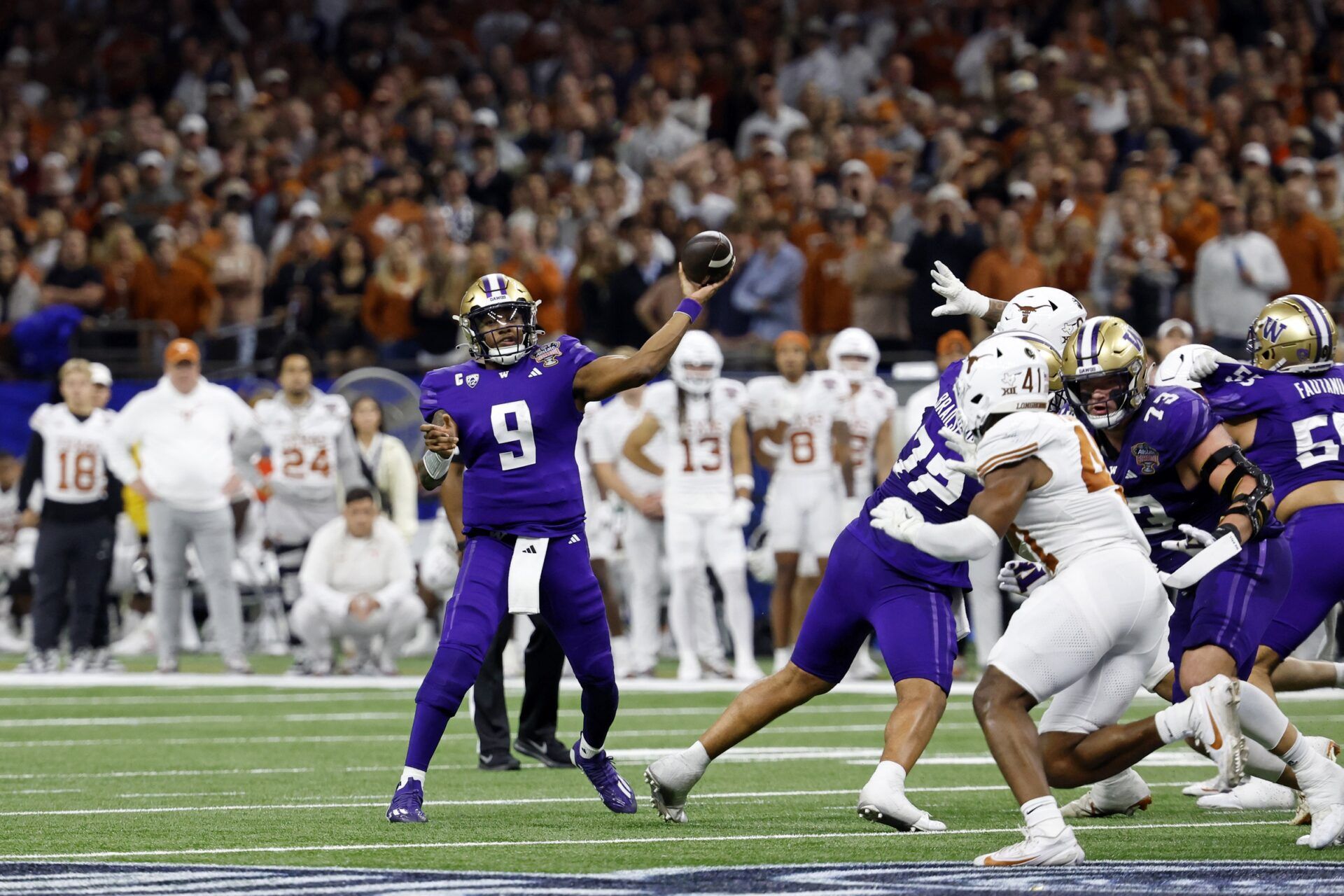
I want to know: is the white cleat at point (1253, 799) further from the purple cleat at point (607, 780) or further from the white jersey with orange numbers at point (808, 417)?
the white jersey with orange numbers at point (808, 417)

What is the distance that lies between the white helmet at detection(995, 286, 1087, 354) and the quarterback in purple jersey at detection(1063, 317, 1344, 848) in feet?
0.34

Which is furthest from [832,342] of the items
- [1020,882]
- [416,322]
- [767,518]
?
[1020,882]

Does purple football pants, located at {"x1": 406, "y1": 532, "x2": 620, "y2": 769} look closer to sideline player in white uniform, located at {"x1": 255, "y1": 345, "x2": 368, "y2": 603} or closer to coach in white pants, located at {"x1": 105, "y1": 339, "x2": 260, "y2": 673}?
coach in white pants, located at {"x1": 105, "y1": 339, "x2": 260, "y2": 673}

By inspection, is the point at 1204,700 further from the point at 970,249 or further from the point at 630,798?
the point at 970,249

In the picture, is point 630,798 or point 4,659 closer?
point 630,798

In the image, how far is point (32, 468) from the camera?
14.2 m

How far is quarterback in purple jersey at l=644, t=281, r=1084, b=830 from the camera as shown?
6.47 m

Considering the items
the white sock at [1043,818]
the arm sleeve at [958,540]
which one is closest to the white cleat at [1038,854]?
the white sock at [1043,818]

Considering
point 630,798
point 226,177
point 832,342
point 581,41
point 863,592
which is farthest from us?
point 581,41

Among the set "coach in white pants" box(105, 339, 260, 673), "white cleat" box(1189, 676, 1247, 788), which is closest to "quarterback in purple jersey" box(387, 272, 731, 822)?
"white cleat" box(1189, 676, 1247, 788)

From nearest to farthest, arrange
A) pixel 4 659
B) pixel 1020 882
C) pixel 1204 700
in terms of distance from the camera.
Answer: pixel 1020 882 → pixel 1204 700 → pixel 4 659

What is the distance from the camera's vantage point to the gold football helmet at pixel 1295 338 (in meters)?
7.38

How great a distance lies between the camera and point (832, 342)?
1384 cm

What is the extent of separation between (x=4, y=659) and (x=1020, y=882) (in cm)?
1192
